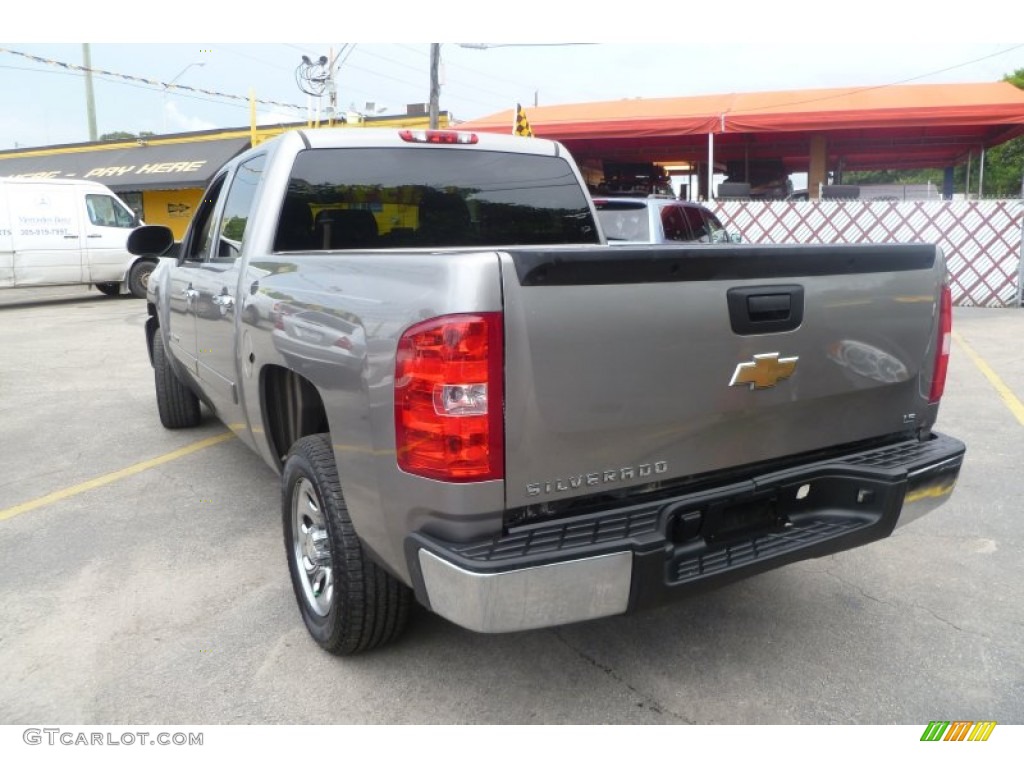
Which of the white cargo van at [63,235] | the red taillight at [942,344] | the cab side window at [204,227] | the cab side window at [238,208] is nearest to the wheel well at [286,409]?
the cab side window at [238,208]

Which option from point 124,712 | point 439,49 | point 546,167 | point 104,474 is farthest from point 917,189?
point 124,712

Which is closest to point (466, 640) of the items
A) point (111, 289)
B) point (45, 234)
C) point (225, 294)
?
point (225, 294)

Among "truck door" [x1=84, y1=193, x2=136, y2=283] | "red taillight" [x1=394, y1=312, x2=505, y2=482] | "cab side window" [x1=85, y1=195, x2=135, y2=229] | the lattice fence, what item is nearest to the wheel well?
"red taillight" [x1=394, y1=312, x2=505, y2=482]

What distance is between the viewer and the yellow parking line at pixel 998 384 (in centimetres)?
650

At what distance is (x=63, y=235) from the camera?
50.4 ft

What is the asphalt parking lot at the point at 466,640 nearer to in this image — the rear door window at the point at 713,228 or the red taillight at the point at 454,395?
the red taillight at the point at 454,395

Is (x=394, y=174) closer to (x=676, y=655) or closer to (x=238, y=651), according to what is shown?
(x=238, y=651)

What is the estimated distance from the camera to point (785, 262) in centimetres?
255

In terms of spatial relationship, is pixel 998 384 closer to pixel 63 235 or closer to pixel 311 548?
pixel 311 548

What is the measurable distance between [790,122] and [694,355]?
14.2 meters

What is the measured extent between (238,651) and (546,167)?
9.05 feet

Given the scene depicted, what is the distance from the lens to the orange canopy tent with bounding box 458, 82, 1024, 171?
14.5m

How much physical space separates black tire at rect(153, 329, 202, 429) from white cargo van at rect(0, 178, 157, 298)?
30.3ft

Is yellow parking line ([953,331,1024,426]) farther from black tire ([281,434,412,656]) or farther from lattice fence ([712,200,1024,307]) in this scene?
black tire ([281,434,412,656])
